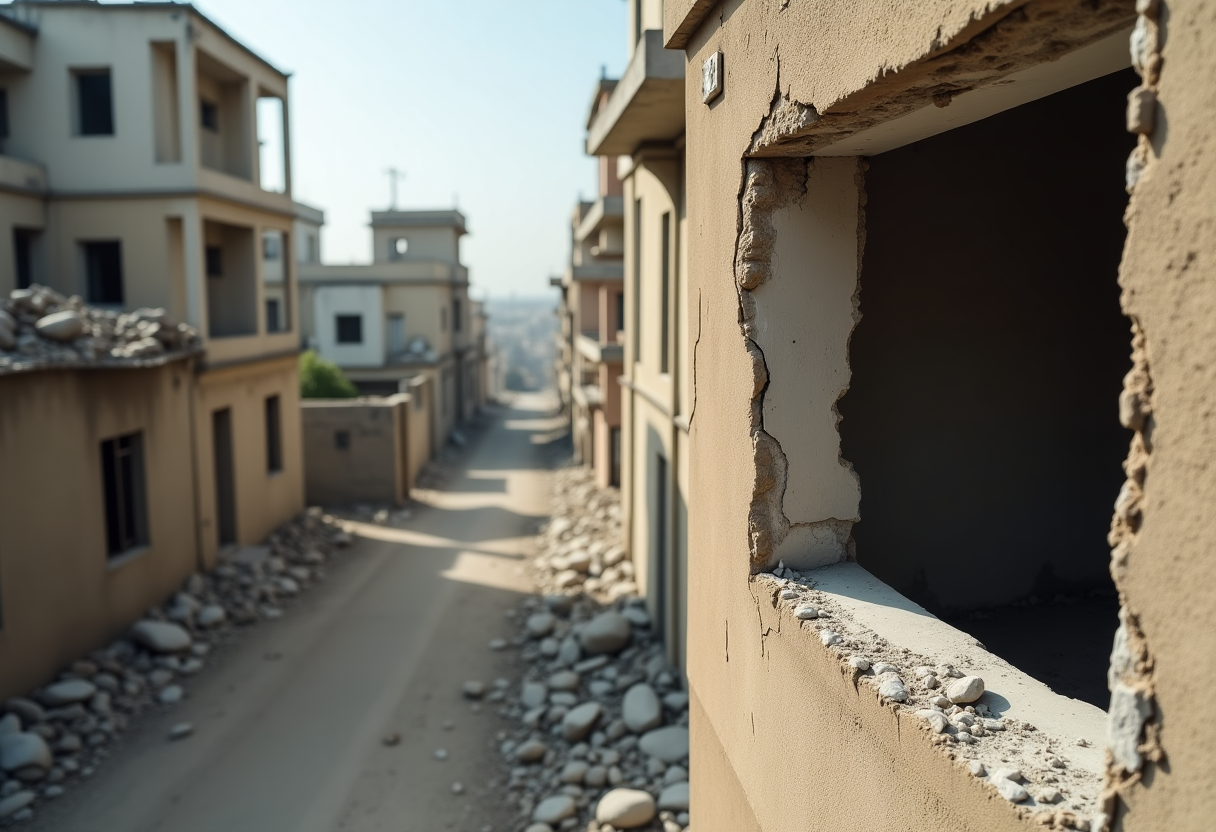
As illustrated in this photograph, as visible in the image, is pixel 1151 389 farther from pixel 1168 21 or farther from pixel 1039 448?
pixel 1039 448

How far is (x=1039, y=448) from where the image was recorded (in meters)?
5.58

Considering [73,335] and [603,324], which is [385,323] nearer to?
[603,324]

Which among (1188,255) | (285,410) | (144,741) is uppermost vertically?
(1188,255)

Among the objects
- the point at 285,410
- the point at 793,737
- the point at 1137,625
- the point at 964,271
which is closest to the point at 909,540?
the point at 964,271

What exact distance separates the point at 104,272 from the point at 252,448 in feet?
11.7

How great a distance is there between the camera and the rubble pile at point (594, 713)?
789 centimetres

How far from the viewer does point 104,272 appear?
1514 centimetres

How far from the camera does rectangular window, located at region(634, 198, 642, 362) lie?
40.0ft

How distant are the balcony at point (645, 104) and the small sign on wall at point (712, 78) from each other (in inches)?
110

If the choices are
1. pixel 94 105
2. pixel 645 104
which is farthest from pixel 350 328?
pixel 645 104

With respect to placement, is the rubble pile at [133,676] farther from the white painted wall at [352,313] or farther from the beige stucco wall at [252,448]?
the white painted wall at [352,313]

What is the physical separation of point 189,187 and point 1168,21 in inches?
572

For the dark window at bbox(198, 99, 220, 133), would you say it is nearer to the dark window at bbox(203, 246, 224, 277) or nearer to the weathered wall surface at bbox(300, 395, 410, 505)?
the dark window at bbox(203, 246, 224, 277)

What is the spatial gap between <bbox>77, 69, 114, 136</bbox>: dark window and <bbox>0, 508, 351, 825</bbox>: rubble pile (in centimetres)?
698
